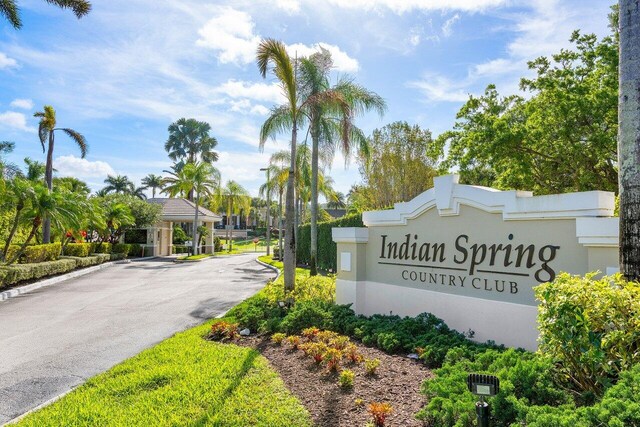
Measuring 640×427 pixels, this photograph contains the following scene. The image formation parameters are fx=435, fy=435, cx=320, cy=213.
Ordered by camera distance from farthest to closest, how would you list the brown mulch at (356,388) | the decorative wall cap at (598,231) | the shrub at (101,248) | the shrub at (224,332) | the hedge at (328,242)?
the shrub at (101,248) < the hedge at (328,242) < the shrub at (224,332) < the decorative wall cap at (598,231) < the brown mulch at (356,388)

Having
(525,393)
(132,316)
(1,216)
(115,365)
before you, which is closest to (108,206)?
(1,216)

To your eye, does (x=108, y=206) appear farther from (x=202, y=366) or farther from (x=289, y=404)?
(x=289, y=404)

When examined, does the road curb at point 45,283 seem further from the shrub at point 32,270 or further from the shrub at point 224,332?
the shrub at point 224,332

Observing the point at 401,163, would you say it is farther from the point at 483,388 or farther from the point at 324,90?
the point at 483,388

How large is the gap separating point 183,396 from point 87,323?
6216 mm

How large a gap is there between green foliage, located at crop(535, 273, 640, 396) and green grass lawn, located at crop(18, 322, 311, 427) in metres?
2.49

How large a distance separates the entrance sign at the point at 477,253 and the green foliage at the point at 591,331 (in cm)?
147

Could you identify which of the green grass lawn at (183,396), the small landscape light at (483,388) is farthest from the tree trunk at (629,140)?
the green grass lawn at (183,396)

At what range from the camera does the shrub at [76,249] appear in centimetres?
2397

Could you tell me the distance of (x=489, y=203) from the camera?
6.66 metres

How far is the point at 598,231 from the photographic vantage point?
17.3 feet

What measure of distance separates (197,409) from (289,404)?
98 centimetres

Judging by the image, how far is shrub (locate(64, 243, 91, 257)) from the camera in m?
24.0

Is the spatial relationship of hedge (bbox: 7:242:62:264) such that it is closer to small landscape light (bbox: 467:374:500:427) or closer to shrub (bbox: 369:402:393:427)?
shrub (bbox: 369:402:393:427)
